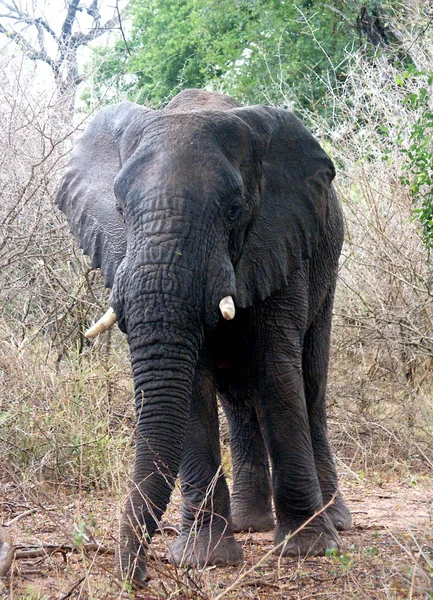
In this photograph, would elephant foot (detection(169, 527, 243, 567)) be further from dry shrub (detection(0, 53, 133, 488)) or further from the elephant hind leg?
the elephant hind leg

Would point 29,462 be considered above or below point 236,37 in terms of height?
below

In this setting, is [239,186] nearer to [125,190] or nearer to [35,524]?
[125,190]

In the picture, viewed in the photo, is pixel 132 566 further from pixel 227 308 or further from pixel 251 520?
pixel 251 520

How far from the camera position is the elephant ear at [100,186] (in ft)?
18.0

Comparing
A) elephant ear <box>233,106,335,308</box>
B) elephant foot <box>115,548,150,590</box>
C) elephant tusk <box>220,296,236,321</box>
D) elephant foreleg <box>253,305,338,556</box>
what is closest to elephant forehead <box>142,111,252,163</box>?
elephant ear <box>233,106,335,308</box>

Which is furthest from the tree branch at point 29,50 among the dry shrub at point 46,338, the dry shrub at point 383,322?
the dry shrub at point 383,322

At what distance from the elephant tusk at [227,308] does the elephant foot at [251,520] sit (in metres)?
2.12

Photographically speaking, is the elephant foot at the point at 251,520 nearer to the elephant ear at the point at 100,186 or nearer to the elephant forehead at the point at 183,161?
the elephant ear at the point at 100,186

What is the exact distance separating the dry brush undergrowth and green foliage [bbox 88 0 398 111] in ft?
27.6

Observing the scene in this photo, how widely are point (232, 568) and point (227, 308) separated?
1.42 meters

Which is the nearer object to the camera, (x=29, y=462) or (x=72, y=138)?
(x=29, y=462)

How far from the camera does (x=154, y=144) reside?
5.09 metres

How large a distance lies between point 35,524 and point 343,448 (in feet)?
11.2

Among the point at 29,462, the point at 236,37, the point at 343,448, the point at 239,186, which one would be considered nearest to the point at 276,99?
the point at 236,37
